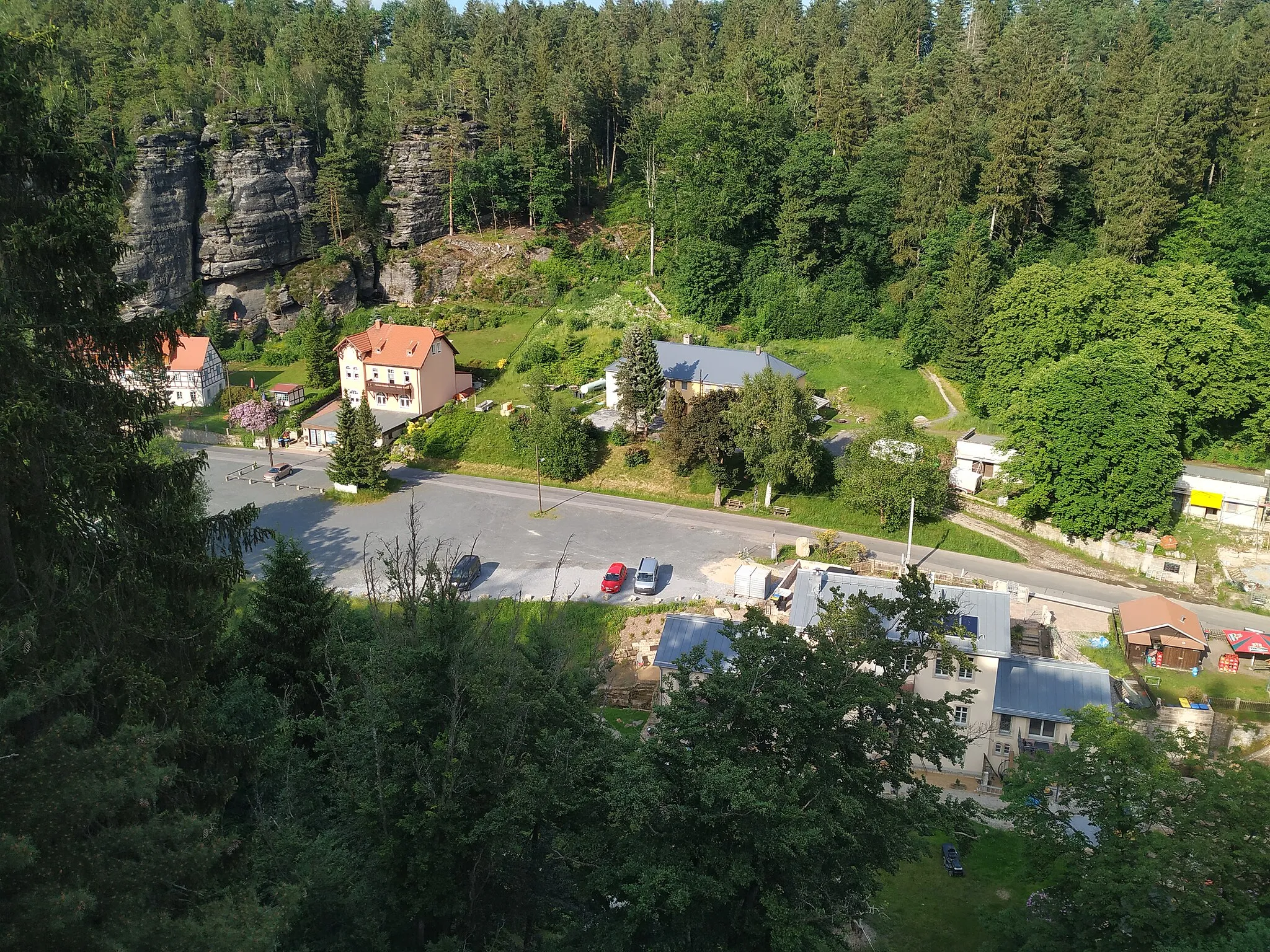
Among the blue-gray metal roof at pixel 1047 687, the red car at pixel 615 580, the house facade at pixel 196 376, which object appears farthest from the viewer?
the house facade at pixel 196 376

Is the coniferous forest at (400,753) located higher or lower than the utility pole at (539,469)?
higher

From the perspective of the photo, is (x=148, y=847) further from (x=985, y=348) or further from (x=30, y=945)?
(x=985, y=348)

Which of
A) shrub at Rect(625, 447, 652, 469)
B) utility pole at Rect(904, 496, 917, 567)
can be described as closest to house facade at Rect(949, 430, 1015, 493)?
utility pole at Rect(904, 496, 917, 567)

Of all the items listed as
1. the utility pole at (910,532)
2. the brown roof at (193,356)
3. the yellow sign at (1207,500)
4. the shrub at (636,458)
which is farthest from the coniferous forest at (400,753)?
the brown roof at (193,356)

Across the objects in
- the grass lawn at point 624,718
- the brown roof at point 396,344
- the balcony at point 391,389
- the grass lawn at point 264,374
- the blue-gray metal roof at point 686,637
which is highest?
the brown roof at point 396,344

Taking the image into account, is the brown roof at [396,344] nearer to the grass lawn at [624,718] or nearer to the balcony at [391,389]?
the balcony at [391,389]

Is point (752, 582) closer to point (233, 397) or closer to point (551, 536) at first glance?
point (551, 536)

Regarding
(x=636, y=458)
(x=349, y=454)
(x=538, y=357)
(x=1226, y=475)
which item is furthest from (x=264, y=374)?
(x=1226, y=475)
